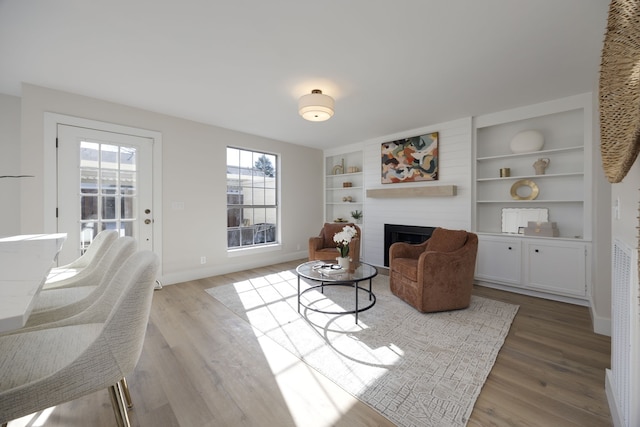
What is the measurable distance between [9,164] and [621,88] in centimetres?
522

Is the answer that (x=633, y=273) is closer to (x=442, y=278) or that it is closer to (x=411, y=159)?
(x=442, y=278)

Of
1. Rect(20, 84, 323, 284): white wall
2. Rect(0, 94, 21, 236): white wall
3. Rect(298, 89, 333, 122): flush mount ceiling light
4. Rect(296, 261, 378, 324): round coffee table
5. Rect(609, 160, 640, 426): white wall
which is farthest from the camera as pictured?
Rect(0, 94, 21, 236): white wall

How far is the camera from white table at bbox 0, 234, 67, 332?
57 centimetres

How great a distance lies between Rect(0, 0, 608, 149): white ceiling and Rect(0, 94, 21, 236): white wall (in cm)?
23

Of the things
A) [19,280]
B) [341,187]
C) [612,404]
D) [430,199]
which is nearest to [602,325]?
[612,404]

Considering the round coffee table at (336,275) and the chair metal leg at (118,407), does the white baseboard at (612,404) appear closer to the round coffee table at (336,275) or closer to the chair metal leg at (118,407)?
the round coffee table at (336,275)

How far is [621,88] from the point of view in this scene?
33.1 inches

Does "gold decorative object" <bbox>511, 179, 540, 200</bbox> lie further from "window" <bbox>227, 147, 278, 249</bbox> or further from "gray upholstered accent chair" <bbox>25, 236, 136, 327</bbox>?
"gray upholstered accent chair" <bbox>25, 236, 136, 327</bbox>

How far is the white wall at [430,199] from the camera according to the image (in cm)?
386

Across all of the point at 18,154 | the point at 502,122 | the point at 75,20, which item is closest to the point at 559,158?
the point at 502,122

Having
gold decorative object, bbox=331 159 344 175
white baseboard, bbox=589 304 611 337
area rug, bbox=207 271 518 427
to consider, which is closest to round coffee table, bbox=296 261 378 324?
area rug, bbox=207 271 518 427

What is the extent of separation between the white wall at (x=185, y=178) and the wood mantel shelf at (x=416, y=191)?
1798mm

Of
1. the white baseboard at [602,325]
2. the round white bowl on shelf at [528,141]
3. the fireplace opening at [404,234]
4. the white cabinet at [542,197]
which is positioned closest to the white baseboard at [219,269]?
the fireplace opening at [404,234]

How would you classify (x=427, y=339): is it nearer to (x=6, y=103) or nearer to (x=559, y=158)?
(x=559, y=158)
